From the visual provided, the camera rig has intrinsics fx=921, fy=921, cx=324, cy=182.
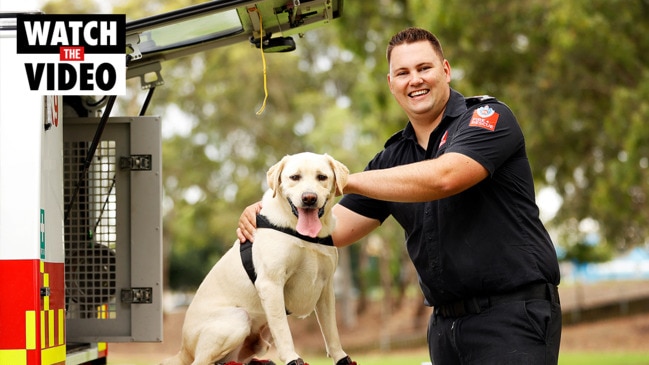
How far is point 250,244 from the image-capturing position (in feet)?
13.1

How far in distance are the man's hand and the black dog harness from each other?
26 millimetres

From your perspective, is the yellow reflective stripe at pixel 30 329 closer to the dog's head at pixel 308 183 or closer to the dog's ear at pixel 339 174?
the dog's head at pixel 308 183

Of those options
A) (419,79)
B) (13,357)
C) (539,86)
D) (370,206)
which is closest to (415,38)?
(419,79)

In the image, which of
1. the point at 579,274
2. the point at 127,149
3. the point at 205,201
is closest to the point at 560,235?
the point at 579,274

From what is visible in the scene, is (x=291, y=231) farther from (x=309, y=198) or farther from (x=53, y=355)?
(x=53, y=355)

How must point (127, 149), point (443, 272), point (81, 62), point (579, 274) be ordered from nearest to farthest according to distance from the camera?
point (81, 62)
point (443, 272)
point (127, 149)
point (579, 274)

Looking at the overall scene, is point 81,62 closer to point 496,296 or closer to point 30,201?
point 30,201

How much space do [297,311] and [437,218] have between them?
0.74 m

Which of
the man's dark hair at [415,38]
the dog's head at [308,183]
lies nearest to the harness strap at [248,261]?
the dog's head at [308,183]

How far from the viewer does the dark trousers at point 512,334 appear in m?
3.63

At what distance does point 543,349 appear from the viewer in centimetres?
366

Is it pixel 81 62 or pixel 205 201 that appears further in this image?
pixel 205 201

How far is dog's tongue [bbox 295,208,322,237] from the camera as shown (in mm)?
3695

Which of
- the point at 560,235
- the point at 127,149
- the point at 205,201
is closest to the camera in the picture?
the point at 127,149
